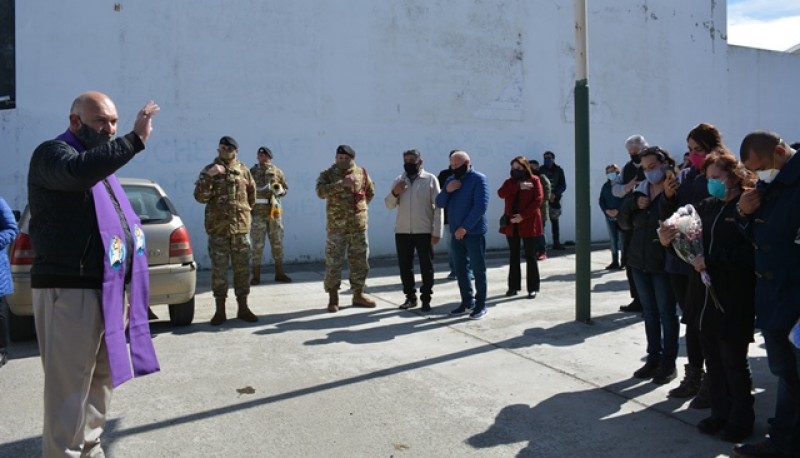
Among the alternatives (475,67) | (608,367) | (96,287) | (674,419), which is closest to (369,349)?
(608,367)

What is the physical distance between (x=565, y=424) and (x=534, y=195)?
480cm

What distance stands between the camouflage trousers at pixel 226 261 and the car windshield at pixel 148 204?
55 cm

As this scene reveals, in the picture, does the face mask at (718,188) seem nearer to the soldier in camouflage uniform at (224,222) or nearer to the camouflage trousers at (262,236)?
the soldier in camouflage uniform at (224,222)

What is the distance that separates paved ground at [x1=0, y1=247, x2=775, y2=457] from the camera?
3797mm

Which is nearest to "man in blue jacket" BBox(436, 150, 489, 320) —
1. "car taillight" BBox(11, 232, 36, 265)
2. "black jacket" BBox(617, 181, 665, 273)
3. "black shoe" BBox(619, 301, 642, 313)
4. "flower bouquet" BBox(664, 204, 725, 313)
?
"black shoe" BBox(619, 301, 642, 313)

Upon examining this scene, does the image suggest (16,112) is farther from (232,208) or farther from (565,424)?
(565,424)

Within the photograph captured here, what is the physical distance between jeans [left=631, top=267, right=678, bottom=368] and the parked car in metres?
4.22

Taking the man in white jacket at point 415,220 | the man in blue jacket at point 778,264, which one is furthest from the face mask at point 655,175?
the man in white jacket at point 415,220

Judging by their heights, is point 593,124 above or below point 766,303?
above

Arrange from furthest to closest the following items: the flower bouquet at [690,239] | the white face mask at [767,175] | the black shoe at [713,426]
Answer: the black shoe at [713,426] < the flower bouquet at [690,239] < the white face mask at [767,175]

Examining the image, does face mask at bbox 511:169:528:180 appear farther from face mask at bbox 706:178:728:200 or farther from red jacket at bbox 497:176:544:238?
face mask at bbox 706:178:728:200

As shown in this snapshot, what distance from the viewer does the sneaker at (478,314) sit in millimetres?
7088

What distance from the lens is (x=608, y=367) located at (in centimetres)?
529

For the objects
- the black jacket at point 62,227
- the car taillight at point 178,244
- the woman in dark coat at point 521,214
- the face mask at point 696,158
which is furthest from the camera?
the woman in dark coat at point 521,214
